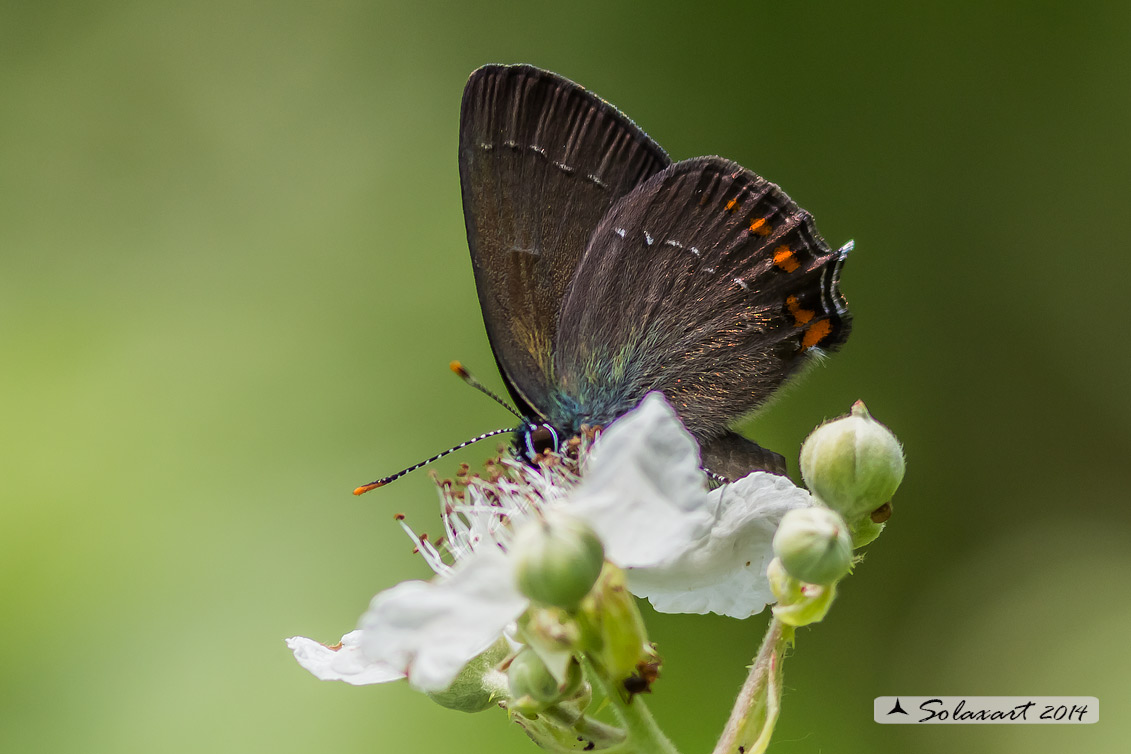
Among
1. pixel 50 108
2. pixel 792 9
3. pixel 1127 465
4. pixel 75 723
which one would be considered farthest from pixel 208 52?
pixel 1127 465

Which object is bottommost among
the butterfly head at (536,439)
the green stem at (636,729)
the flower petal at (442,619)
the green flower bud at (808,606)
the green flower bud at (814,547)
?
the flower petal at (442,619)

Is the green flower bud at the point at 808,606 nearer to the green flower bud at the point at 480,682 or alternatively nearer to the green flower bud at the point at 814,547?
the green flower bud at the point at 814,547

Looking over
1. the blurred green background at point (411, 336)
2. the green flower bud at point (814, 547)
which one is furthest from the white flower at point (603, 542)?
the blurred green background at point (411, 336)

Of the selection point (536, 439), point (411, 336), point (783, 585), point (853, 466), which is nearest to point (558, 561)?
point (783, 585)

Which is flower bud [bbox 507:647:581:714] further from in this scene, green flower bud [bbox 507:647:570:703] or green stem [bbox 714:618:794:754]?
green stem [bbox 714:618:794:754]

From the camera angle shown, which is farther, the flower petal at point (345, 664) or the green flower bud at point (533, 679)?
the flower petal at point (345, 664)

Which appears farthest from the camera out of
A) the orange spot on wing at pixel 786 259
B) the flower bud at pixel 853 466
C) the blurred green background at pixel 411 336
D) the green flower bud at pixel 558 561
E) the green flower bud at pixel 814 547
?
the blurred green background at pixel 411 336

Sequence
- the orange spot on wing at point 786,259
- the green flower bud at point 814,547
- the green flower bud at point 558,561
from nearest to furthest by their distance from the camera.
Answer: the green flower bud at point 558,561
the green flower bud at point 814,547
the orange spot on wing at point 786,259

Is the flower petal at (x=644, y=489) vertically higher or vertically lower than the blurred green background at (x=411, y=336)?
lower
